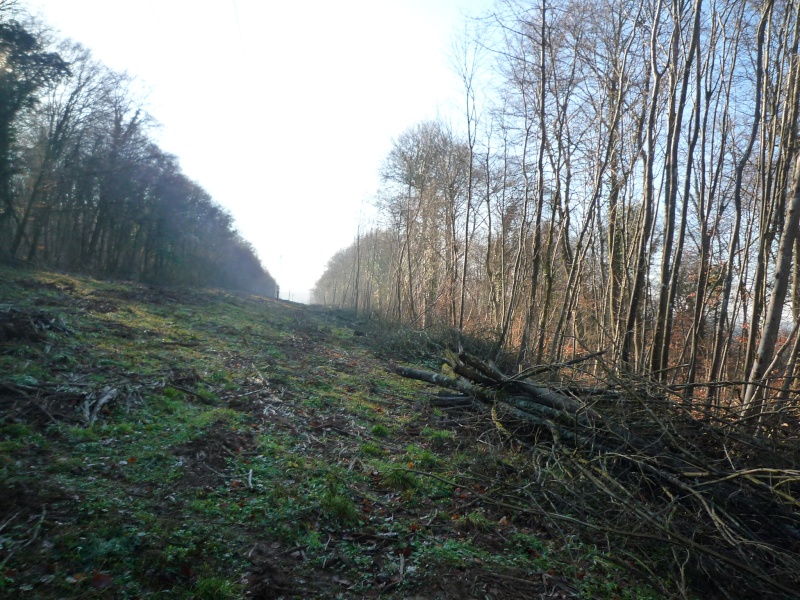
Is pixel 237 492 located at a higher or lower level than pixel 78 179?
lower

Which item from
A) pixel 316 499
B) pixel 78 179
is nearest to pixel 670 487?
pixel 316 499

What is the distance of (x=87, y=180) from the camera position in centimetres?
2330

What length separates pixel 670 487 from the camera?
4.49 meters

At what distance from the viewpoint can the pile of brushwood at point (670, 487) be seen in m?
3.65

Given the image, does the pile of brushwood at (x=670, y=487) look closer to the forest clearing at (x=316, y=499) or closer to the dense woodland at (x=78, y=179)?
the forest clearing at (x=316, y=499)

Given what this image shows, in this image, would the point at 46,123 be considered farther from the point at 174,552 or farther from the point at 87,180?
the point at 174,552

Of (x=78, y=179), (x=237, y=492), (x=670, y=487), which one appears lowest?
(x=237, y=492)

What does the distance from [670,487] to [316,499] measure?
315 cm

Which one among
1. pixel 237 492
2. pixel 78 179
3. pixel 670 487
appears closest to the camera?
pixel 237 492

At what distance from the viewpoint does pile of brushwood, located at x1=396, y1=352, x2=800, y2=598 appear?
3.65 m

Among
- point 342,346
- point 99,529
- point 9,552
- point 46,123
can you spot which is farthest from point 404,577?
point 46,123

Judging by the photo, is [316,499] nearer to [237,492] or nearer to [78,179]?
[237,492]

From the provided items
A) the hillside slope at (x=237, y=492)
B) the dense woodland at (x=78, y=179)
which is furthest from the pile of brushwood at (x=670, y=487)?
the dense woodland at (x=78, y=179)

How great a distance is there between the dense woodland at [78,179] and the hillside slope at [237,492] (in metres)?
15.3
